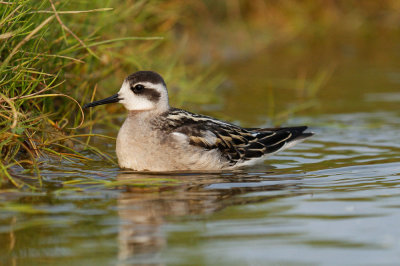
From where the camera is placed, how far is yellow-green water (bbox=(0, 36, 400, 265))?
181 inches

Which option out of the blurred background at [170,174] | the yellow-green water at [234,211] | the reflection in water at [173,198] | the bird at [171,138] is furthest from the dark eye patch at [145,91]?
the reflection in water at [173,198]

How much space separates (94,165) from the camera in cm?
742

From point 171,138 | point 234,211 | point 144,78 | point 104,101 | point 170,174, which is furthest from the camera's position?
point 144,78

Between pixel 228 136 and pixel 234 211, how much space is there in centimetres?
235

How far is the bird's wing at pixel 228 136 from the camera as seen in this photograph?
750 centimetres

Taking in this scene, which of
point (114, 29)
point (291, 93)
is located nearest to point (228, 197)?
point (114, 29)

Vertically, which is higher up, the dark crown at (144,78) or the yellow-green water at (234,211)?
the dark crown at (144,78)

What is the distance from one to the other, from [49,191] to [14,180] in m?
0.30

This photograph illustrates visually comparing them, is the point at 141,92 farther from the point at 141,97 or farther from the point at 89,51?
the point at 89,51

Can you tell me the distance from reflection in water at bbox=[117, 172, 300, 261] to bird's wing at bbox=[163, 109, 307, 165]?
1.28 feet

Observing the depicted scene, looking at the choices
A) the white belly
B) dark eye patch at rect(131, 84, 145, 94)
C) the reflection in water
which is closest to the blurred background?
the reflection in water

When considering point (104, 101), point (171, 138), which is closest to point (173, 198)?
point (171, 138)

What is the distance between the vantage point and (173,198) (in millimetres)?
6051

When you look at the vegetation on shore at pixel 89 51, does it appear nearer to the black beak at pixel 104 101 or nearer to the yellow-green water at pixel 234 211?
the black beak at pixel 104 101
